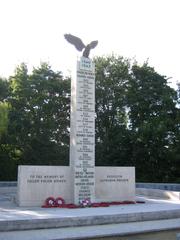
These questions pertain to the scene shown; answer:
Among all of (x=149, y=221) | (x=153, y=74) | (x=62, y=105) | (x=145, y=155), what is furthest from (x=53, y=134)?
(x=149, y=221)

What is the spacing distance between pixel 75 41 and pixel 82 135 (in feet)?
10.9

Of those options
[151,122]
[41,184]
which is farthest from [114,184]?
[151,122]

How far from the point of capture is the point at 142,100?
28.2 metres

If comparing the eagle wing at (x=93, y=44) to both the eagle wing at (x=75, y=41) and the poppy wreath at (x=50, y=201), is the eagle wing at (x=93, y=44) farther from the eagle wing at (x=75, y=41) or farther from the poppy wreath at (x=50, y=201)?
the poppy wreath at (x=50, y=201)

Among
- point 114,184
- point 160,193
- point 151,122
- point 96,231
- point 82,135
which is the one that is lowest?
point 96,231

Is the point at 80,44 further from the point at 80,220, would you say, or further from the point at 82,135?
the point at 80,220

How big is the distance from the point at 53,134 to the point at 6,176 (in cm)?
433

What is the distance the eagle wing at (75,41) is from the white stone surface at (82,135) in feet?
1.50

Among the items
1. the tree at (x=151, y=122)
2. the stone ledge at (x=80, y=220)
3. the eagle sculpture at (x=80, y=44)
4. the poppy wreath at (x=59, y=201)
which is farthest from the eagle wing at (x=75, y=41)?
the tree at (x=151, y=122)

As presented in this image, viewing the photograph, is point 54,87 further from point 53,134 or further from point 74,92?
point 74,92

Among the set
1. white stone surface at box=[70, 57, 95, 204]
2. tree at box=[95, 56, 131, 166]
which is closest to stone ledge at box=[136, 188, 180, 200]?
white stone surface at box=[70, 57, 95, 204]

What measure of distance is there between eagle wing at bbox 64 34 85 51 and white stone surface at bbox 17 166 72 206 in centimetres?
428

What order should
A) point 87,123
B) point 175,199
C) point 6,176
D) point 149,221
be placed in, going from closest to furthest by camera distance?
1. point 149,221
2. point 87,123
3. point 175,199
4. point 6,176

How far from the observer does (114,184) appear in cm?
1429
